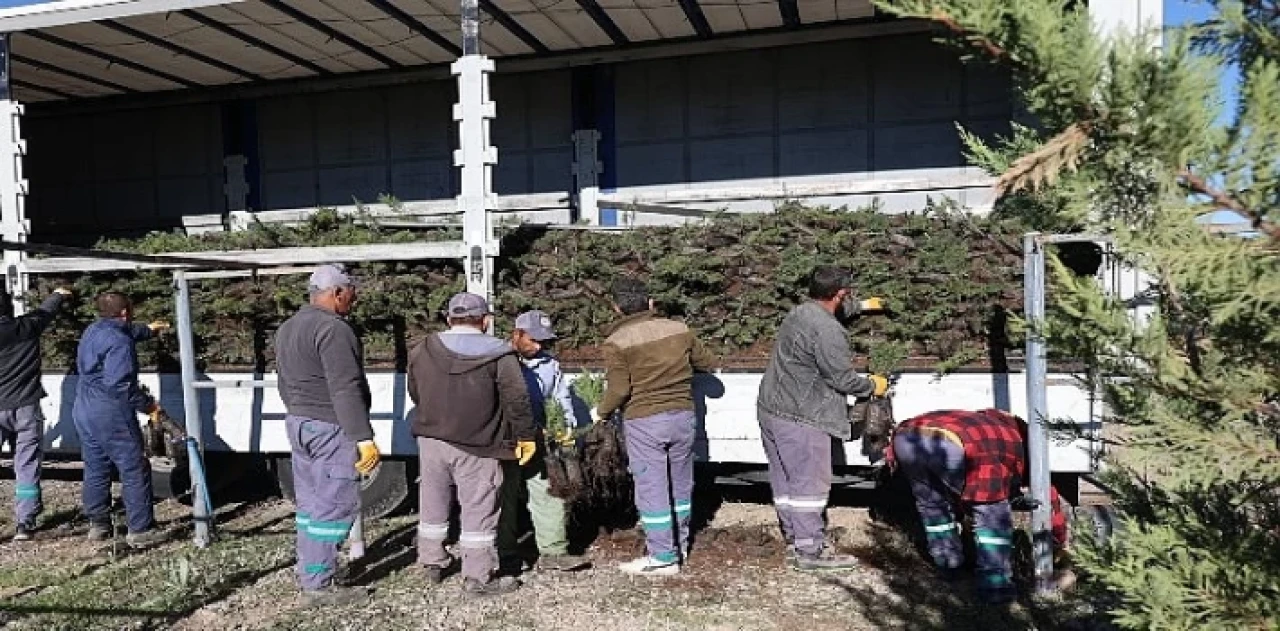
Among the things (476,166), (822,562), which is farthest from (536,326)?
A: (822,562)

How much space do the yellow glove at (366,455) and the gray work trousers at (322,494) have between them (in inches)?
1.3

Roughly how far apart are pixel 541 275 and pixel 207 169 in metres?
6.75

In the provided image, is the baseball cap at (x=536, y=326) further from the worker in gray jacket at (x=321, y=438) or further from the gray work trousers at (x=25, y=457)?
the gray work trousers at (x=25, y=457)

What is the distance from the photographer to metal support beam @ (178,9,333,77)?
7457 millimetres

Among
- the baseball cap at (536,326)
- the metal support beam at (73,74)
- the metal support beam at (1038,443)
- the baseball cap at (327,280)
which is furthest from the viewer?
the metal support beam at (73,74)

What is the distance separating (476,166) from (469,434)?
232 cm

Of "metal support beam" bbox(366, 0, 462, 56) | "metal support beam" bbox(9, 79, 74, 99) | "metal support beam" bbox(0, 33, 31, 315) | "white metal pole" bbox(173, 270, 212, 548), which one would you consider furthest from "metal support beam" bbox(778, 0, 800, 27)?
"metal support beam" bbox(9, 79, 74, 99)

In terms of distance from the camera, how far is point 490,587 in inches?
184

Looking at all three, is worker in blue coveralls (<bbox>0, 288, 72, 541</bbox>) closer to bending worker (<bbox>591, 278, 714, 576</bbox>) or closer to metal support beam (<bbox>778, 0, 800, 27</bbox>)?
bending worker (<bbox>591, 278, 714, 576</bbox>)

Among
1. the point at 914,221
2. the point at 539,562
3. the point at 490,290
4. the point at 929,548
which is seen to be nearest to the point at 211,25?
the point at 490,290

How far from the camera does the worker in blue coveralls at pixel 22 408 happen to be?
6031 millimetres

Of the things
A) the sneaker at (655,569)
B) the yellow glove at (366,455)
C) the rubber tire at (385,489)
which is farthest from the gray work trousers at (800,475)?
the rubber tire at (385,489)

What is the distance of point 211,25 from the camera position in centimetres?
780

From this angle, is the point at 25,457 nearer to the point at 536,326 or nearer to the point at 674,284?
the point at 536,326
